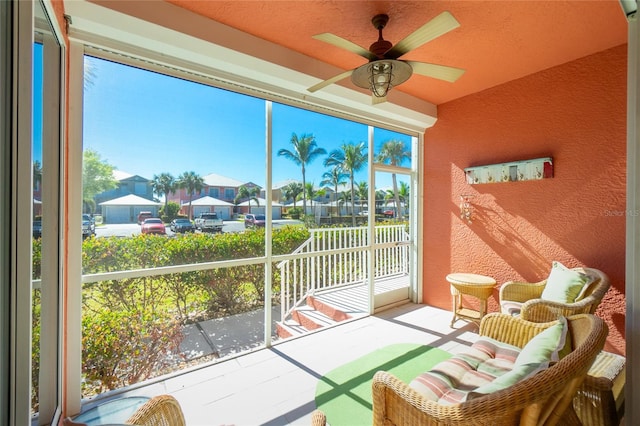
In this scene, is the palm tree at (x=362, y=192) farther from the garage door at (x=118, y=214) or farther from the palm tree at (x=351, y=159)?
the garage door at (x=118, y=214)

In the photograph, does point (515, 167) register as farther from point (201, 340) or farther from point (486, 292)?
point (201, 340)

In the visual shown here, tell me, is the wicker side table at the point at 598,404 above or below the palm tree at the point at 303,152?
below

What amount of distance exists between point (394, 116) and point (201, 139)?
2.43 metres

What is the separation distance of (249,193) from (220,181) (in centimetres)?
32

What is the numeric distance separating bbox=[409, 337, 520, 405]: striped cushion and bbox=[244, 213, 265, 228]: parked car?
6.50 feet

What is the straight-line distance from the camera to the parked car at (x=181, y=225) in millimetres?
2466

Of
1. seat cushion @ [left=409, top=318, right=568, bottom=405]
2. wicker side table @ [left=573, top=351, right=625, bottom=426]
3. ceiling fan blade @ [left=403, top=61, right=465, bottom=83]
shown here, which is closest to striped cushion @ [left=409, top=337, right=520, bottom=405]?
seat cushion @ [left=409, top=318, right=568, bottom=405]

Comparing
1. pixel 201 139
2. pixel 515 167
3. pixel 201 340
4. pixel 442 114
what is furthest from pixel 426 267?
pixel 201 139

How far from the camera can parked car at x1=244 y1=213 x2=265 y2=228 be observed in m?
2.89

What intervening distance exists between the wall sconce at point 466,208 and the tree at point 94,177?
3.83 metres

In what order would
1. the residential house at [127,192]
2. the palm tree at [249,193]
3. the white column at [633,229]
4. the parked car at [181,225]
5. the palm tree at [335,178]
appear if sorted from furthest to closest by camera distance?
the palm tree at [335,178]
the palm tree at [249,193]
the parked car at [181,225]
the residential house at [127,192]
the white column at [633,229]

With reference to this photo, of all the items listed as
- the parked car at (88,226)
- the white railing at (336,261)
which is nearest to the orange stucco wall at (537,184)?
the white railing at (336,261)

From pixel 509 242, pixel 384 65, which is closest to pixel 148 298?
pixel 384 65

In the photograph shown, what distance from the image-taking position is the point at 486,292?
10.6 ft
